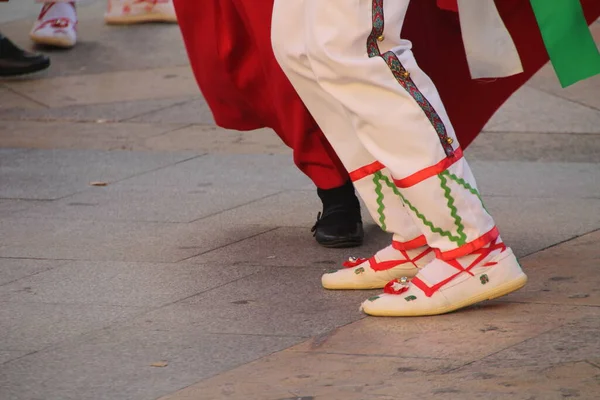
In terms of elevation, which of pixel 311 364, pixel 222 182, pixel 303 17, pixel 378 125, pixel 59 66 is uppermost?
pixel 303 17

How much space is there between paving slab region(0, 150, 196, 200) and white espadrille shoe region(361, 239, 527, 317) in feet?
6.88

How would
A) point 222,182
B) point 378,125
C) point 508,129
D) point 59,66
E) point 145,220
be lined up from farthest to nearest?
point 59,66
point 508,129
point 222,182
point 145,220
point 378,125

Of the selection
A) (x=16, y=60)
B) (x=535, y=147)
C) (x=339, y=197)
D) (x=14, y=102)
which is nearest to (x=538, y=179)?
(x=535, y=147)

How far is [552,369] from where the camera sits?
9.38 feet

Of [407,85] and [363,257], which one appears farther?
[363,257]

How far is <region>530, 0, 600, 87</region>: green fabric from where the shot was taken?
3.34 m

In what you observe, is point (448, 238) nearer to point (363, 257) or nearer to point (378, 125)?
point (378, 125)

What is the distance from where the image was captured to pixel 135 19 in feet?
28.8

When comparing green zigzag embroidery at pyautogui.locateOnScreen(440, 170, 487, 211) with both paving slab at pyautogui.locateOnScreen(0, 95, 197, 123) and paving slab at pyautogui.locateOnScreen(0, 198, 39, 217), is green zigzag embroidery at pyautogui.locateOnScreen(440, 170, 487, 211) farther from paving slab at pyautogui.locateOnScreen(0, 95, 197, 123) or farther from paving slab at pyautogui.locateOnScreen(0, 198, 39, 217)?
paving slab at pyautogui.locateOnScreen(0, 95, 197, 123)

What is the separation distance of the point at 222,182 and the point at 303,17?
6.33 ft

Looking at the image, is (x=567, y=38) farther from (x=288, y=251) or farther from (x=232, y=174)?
(x=232, y=174)

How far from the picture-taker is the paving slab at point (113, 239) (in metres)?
4.11

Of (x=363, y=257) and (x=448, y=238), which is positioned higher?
(x=448, y=238)

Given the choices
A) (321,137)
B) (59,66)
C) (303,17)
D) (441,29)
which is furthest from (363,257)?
(59,66)
